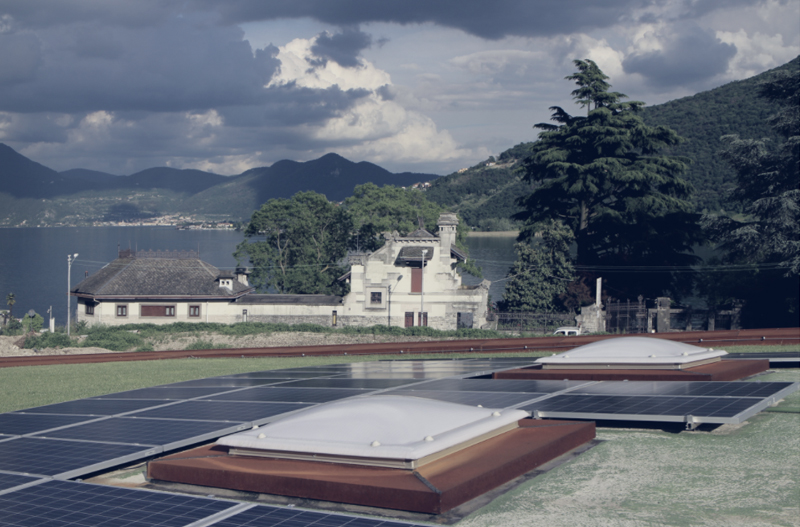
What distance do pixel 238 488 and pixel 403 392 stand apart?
570 cm

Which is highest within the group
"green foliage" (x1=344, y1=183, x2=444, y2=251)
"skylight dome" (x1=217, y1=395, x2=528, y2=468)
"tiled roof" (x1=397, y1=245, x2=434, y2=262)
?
"green foliage" (x1=344, y1=183, x2=444, y2=251)

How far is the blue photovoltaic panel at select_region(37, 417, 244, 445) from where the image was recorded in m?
8.66

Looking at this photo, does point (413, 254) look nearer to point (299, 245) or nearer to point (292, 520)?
point (299, 245)

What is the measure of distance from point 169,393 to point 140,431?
4364 millimetres

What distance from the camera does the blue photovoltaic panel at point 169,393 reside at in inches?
503

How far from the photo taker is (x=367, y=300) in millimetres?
60219

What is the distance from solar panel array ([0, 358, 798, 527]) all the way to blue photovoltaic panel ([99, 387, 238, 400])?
0.08ft

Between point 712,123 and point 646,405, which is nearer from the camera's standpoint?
point 646,405

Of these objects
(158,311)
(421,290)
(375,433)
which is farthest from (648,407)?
(158,311)

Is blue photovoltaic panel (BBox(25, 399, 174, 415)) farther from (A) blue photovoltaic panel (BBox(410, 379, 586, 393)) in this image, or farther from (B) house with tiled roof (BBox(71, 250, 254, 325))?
(B) house with tiled roof (BBox(71, 250, 254, 325))

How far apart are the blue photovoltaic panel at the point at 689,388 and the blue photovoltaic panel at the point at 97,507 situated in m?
7.71

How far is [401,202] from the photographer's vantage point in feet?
274

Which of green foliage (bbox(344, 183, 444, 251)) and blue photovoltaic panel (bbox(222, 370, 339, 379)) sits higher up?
green foliage (bbox(344, 183, 444, 251))

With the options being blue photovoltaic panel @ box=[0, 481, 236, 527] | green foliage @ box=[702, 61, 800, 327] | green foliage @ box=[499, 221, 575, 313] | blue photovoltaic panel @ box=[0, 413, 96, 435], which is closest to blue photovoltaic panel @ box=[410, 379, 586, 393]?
blue photovoltaic panel @ box=[0, 413, 96, 435]
